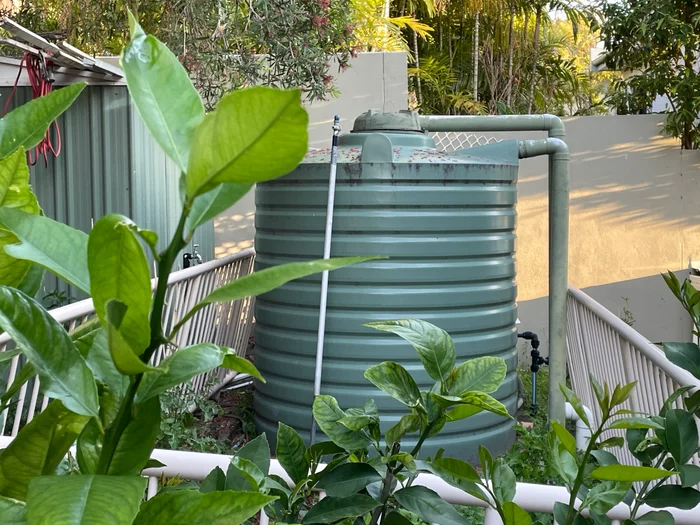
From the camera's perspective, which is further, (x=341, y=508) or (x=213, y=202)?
(x=341, y=508)

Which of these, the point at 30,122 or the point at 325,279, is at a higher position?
the point at 30,122

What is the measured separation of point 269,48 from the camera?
177 inches

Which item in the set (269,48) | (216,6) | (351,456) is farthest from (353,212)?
(351,456)

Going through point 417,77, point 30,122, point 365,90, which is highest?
point 417,77

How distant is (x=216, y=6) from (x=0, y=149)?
429 cm

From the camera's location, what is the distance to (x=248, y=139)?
303 millimetres

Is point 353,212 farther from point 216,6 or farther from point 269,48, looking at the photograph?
point 216,6

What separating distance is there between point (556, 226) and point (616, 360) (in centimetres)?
96

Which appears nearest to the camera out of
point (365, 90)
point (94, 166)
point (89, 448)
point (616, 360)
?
point (89, 448)

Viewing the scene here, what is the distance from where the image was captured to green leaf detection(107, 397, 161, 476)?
0.39 metres

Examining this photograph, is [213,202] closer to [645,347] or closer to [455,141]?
[645,347]

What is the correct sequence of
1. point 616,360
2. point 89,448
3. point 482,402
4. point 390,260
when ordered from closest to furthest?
point 89,448, point 482,402, point 616,360, point 390,260

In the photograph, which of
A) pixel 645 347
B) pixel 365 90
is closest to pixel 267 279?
pixel 645 347

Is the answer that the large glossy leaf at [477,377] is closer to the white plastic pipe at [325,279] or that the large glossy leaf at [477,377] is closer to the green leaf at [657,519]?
the green leaf at [657,519]
